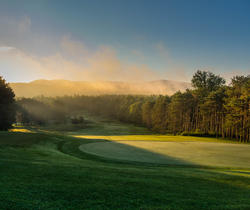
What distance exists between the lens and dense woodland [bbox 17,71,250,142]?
53.4 m

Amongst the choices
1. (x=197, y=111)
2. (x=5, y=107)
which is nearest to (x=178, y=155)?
(x=5, y=107)

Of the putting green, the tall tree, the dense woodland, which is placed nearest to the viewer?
the putting green

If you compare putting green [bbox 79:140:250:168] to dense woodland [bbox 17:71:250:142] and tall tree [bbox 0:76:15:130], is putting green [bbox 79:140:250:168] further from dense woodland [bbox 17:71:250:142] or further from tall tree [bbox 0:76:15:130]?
dense woodland [bbox 17:71:250:142]

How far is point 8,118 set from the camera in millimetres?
38344

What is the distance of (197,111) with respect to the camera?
235ft

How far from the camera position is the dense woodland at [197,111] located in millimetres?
53375

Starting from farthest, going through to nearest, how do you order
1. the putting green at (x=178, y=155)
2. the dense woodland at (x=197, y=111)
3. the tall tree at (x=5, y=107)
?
the dense woodland at (x=197, y=111)
the tall tree at (x=5, y=107)
the putting green at (x=178, y=155)

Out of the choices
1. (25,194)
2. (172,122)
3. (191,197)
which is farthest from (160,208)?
(172,122)

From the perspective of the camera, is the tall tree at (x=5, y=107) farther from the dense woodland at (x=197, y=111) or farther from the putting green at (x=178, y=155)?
the dense woodland at (x=197, y=111)

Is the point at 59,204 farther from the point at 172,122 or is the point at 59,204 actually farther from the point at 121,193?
the point at 172,122

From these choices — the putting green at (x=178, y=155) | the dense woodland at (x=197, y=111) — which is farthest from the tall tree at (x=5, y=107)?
the dense woodland at (x=197, y=111)

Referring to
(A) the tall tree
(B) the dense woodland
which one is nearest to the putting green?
(A) the tall tree

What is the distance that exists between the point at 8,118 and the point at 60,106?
6693cm

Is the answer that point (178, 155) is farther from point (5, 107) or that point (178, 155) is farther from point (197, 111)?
point (197, 111)
